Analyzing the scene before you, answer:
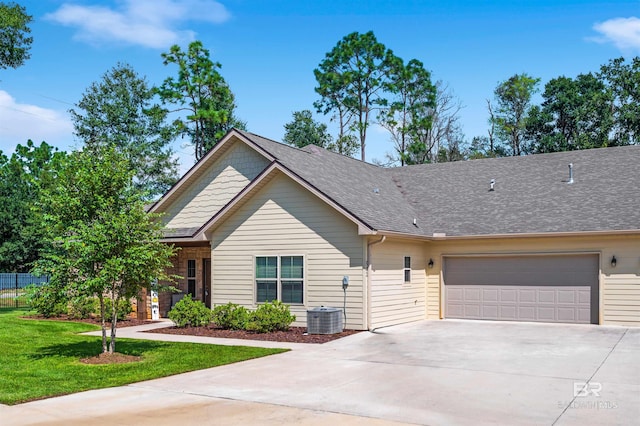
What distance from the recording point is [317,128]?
53.5 m

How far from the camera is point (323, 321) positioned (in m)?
16.4

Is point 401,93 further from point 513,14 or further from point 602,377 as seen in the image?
point 602,377

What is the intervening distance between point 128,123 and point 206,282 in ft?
92.5

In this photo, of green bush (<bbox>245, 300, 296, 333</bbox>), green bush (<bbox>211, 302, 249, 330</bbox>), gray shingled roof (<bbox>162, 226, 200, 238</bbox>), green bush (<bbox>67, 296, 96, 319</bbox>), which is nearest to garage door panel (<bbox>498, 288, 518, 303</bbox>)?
green bush (<bbox>245, 300, 296, 333</bbox>)

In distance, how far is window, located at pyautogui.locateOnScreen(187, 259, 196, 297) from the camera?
21.9 m

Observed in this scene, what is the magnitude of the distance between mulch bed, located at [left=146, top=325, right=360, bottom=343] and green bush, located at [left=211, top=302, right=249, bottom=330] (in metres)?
0.20

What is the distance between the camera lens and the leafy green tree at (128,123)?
148 feet

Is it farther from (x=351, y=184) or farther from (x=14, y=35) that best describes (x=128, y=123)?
(x=351, y=184)

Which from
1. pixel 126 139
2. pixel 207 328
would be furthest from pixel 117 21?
pixel 126 139

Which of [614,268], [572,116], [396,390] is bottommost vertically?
[396,390]


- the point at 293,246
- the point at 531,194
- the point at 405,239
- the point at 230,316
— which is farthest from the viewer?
the point at 531,194

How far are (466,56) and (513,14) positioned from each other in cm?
788

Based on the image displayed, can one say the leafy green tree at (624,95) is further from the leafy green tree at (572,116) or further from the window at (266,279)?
the window at (266,279)

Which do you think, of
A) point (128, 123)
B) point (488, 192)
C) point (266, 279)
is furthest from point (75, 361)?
point (128, 123)
